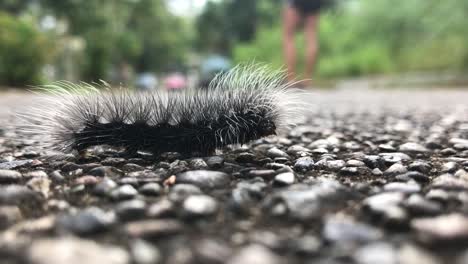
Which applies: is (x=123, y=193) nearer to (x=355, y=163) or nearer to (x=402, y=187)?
(x=402, y=187)

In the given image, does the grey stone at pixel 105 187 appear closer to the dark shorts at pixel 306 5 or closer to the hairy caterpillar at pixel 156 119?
the hairy caterpillar at pixel 156 119

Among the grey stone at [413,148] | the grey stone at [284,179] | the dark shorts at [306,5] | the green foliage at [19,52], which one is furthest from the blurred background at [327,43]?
the grey stone at [284,179]

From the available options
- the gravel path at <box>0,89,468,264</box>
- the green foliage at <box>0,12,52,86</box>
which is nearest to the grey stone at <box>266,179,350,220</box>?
the gravel path at <box>0,89,468,264</box>

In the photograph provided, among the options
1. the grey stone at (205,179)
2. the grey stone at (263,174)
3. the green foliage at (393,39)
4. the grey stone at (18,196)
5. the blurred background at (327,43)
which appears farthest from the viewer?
the green foliage at (393,39)

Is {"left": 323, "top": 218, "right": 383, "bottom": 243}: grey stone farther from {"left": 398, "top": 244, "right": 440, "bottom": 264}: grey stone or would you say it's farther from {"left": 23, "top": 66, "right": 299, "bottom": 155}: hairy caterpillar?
{"left": 23, "top": 66, "right": 299, "bottom": 155}: hairy caterpillar

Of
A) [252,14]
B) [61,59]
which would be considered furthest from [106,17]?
[252,14]

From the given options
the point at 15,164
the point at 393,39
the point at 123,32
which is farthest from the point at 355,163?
the point at 123,32
